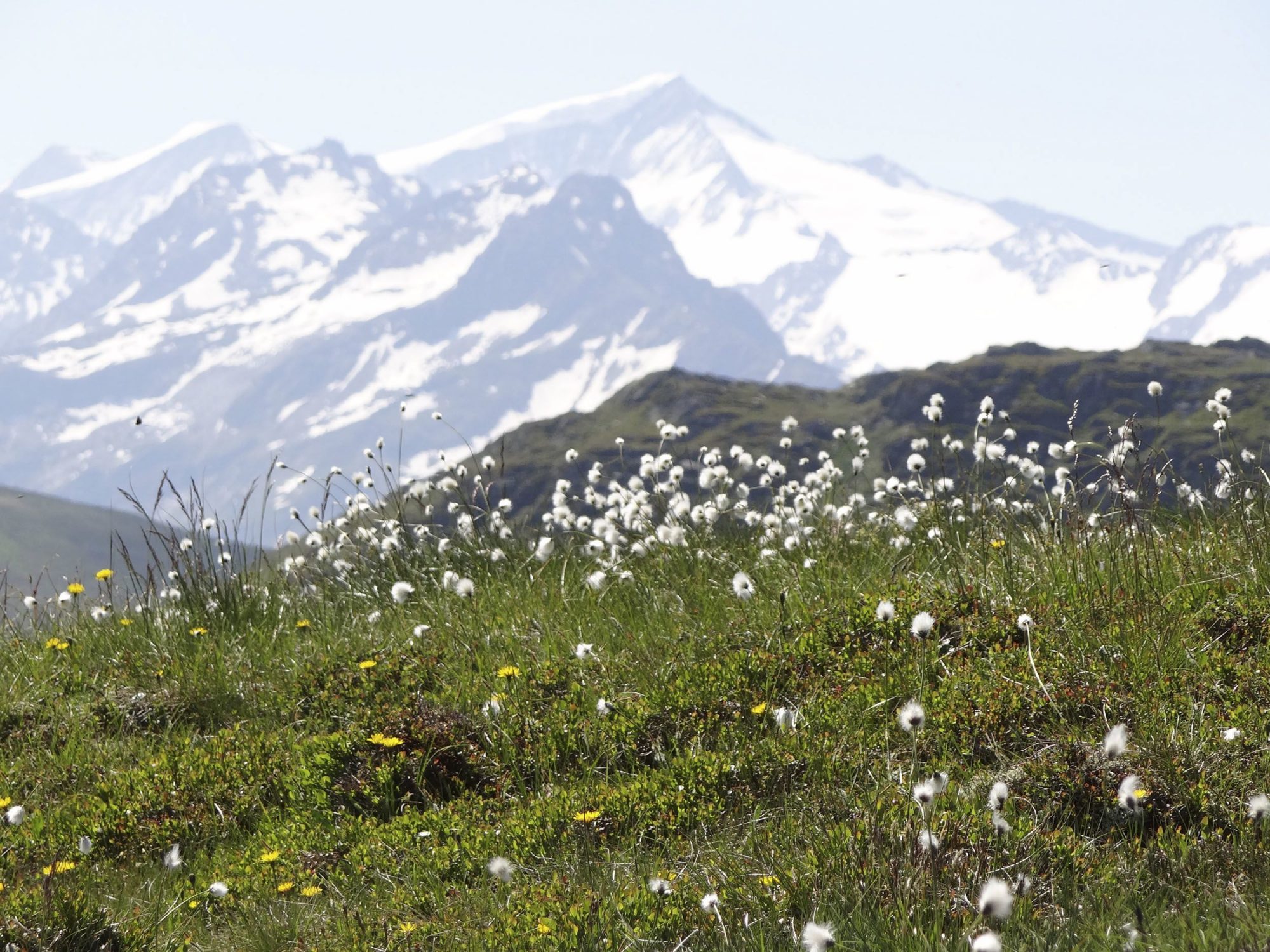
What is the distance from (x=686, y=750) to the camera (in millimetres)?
5758

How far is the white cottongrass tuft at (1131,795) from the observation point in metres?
3.83

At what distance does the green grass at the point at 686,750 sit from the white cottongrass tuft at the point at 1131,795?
131 mm

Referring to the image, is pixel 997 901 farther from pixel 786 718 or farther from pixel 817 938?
pixel 786 718

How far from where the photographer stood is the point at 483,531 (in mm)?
10047

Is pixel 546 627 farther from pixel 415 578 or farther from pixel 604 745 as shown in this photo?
pixel 415 578

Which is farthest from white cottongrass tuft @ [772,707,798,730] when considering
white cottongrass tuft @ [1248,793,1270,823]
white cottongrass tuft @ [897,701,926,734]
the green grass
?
white cottongrass tuft @ [1248,793,1270,823]

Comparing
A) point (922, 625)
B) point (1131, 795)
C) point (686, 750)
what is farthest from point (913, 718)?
point (686, 750)

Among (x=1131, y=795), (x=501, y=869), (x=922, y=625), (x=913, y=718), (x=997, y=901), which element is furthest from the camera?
(x=501, y=869)

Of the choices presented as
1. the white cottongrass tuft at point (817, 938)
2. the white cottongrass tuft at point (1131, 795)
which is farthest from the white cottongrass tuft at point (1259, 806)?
the white cottongrass tuft at point (817, 938)

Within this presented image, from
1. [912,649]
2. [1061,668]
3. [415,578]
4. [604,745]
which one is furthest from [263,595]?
[1061,668]

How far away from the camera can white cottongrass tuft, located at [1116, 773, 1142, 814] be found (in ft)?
12.5

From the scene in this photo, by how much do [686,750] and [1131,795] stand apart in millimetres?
2379

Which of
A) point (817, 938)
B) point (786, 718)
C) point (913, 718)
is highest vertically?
point (913, 718)

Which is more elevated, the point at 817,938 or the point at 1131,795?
the point at 817,938
